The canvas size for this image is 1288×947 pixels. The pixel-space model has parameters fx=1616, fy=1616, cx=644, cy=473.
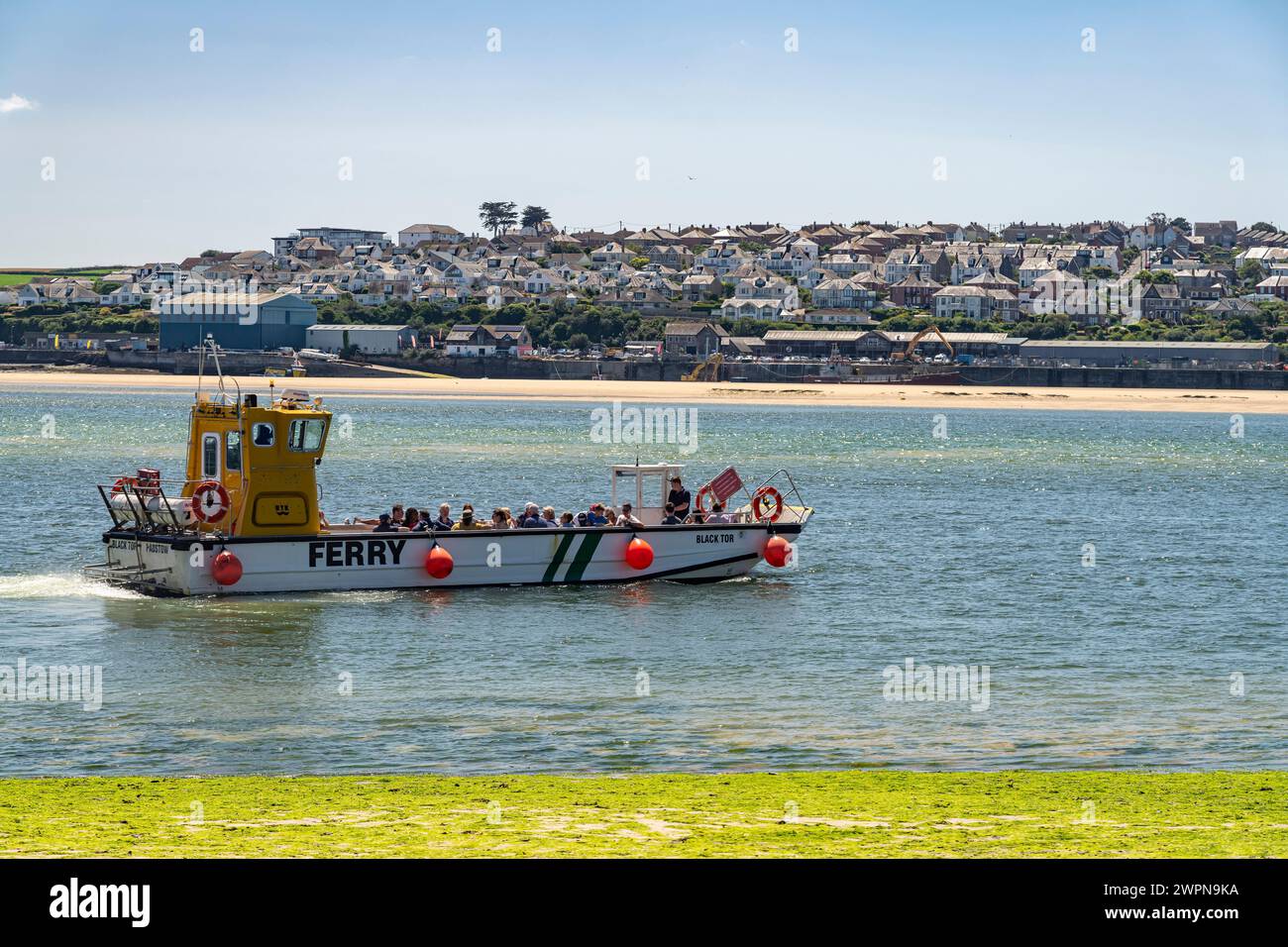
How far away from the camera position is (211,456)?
30578mm

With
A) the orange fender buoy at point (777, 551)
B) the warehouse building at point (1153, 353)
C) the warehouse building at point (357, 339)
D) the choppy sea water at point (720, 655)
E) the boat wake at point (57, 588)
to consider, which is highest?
the warehouse building at point (357, 339)

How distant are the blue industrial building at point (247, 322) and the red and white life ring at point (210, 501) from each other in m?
154

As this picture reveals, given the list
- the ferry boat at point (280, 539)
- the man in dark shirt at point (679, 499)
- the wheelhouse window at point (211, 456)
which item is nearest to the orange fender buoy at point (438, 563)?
the ferry boat at point (280, 539)

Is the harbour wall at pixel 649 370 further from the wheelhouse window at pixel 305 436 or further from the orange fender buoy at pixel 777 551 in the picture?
the wheelhouse window at pixel 305 436

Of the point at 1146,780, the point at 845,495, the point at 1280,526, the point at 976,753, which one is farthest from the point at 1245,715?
the point at 845,495

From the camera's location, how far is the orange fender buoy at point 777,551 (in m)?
34.5

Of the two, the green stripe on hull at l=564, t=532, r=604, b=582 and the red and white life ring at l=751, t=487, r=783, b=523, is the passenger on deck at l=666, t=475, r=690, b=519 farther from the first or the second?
the green stripe on hull at l=564, t=532, r=604, b=582

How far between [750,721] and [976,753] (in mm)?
3156

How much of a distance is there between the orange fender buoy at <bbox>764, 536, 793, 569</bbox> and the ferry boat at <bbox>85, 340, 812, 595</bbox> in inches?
103

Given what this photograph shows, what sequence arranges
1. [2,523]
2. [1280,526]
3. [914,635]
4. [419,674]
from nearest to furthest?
[419,674] → [914,635] → [2,523] → [1280,526]

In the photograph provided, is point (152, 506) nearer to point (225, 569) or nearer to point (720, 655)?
point (225, 569)

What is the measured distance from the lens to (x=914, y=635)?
28.6 m

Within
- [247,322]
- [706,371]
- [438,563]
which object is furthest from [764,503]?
[247,322]
